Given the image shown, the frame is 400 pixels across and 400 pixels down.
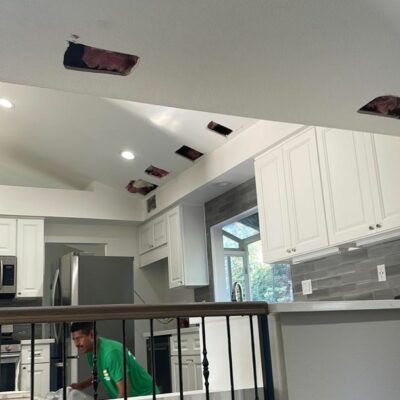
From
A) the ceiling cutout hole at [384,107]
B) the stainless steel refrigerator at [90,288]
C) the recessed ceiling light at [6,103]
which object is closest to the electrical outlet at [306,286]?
the ceiling cutout hole at [384,107]

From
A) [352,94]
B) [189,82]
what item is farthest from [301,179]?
[189,82]

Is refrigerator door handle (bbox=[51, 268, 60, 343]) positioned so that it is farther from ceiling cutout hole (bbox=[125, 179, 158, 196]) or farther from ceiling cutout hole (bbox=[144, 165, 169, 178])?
ceiling cutout hole (bbox=[144, 165, 169, 178])

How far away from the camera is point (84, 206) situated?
6.55 m

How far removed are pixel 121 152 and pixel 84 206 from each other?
108cm

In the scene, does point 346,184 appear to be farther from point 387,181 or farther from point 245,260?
point 245,260

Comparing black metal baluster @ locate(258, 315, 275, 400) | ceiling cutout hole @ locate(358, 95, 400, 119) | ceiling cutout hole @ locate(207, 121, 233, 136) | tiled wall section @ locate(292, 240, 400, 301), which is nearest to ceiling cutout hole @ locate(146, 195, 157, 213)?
ceiling cutout hole @ locate(207, 121, 233, 136)

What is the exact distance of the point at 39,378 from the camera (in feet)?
18.7

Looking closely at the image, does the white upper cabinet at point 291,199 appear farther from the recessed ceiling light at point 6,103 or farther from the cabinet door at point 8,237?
the cabinet door at point 8,237

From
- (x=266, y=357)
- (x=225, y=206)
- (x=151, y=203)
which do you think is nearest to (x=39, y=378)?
(x=151, y=203)

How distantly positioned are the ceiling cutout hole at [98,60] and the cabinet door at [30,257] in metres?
4.50

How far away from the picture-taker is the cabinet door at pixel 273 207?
423 centimetres

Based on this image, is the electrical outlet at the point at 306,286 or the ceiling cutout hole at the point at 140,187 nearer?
the electrical outlet at the point at 306,286

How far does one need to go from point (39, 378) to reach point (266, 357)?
4.02m

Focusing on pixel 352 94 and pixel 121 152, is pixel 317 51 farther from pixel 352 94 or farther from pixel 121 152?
pixel 121 152
